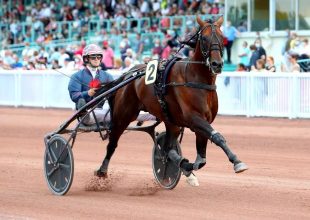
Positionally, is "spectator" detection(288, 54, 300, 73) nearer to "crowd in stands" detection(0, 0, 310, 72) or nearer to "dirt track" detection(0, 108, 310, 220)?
"crowd in stands" detection(0, 0, 310, 72)

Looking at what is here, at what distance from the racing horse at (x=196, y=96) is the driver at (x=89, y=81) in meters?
0.63

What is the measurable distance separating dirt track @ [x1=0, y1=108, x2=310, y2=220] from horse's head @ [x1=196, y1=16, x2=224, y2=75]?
1256mm

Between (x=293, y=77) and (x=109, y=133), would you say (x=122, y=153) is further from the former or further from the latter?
(x=293, y=77)

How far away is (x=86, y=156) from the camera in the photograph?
1257 centimetres

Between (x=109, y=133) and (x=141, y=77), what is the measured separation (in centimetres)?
78

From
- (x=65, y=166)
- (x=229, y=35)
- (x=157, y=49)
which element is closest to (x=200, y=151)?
(x=65, y=166)

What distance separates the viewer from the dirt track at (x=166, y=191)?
25.7 ft

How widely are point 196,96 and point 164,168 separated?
1274 mm

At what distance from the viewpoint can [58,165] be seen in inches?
361

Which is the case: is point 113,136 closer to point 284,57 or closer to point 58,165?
point 58,165

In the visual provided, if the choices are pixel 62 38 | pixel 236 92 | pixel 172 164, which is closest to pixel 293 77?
pixel 236 92

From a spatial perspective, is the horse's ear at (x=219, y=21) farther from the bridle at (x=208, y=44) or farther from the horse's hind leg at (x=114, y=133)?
the horse's hind leg at (x=114, y=133)

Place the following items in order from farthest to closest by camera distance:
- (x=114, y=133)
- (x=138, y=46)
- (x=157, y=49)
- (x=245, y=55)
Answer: (x=138, y=46)
(x=157, y=49)
(x=245, y=55)
(x=114, y=133)

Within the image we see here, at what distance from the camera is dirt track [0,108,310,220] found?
7.85 metres
